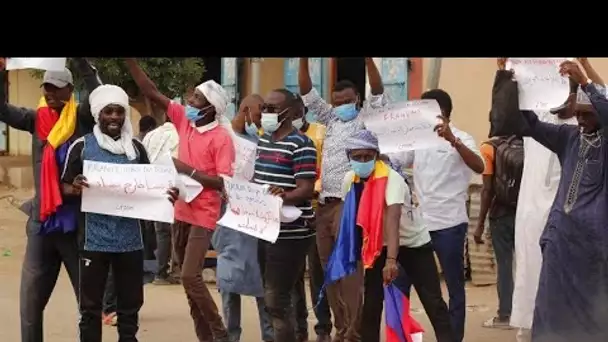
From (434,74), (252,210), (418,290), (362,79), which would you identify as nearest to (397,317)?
(418,290)

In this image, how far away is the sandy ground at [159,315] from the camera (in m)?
8.74

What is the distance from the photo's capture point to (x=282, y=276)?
734 centimetres

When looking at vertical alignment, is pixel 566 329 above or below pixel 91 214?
below

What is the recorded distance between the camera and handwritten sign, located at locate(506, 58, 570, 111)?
6406 millimetres

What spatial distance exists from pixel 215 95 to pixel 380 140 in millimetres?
1199

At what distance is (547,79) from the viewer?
6434mm

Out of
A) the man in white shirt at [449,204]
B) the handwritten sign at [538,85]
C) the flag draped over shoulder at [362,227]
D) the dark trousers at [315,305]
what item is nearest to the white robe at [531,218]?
the man in white shirt at [449,204]

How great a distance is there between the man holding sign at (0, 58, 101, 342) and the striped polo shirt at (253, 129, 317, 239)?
1.11 metres

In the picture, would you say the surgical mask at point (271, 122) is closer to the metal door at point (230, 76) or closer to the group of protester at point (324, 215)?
the group of protester at point (324, 215)

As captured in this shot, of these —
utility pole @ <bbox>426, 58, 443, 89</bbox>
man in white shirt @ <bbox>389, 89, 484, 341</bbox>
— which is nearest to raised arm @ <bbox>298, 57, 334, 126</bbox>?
man in white shirt @ <bbox>389, 89, 484, 341</bbox>

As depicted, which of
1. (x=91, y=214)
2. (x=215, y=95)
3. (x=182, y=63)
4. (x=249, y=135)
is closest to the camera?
(x=91, y=214)
